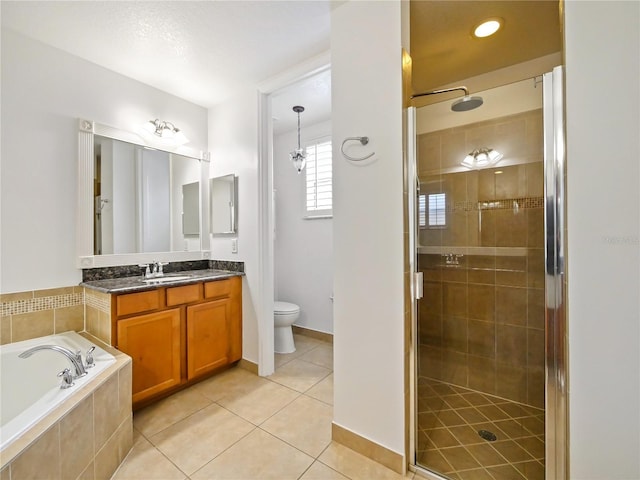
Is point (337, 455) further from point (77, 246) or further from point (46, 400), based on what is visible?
point (77, 246)

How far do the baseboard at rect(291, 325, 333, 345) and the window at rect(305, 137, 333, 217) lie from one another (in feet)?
4.45

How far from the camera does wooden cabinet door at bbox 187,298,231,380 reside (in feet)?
7.06

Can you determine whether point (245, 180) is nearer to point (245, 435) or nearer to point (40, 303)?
point (40, 303)

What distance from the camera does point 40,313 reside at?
1.85 metres

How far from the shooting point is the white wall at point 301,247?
3.16 m

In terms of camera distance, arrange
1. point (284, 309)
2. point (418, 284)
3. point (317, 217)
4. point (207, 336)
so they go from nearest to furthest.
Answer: point (418, 284) < point (207, 336) < point (284, 309) < point (317, 217)

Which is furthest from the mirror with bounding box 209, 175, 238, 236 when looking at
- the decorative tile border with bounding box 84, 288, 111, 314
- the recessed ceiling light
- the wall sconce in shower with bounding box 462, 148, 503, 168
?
the recessed ceiling light

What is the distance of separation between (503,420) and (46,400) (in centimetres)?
242

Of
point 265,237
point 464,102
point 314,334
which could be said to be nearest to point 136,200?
point 265,237

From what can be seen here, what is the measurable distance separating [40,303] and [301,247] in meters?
2.25

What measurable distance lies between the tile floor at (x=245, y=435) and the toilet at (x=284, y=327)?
50 cm

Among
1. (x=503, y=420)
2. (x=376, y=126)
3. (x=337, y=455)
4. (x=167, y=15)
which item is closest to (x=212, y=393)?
(x=337, y=455)

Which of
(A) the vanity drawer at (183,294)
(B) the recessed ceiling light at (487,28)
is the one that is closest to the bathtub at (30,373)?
(A) the vanity drawer at (183,294)

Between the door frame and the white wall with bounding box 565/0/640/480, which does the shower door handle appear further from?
the door frame
